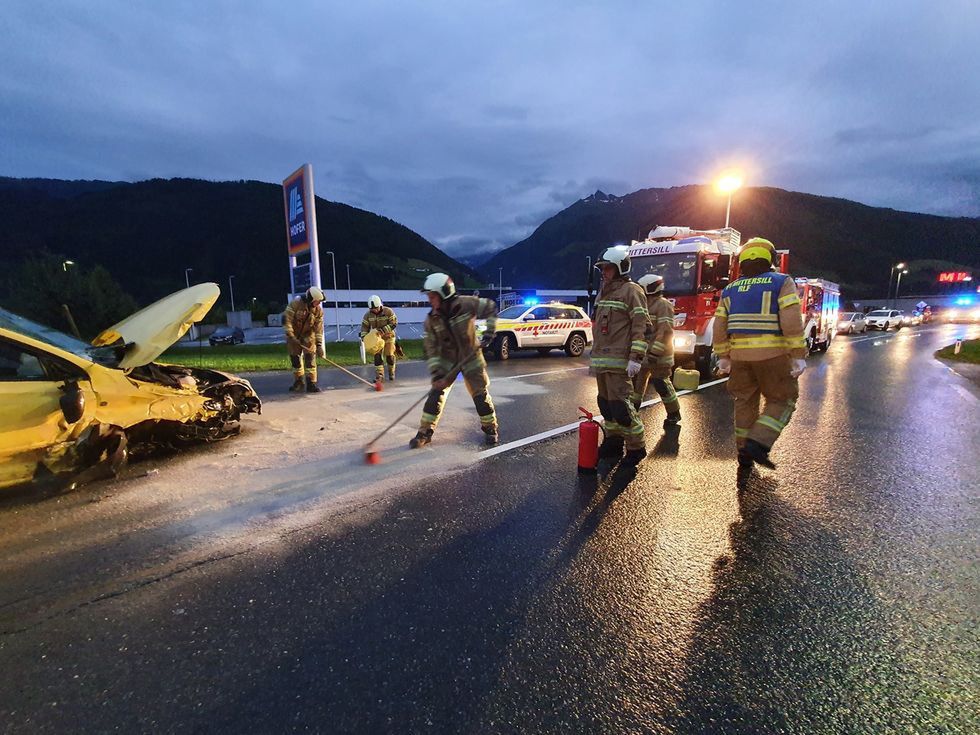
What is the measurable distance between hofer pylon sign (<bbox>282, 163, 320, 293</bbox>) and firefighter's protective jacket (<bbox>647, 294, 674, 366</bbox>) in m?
11.2

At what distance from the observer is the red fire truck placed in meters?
9.52

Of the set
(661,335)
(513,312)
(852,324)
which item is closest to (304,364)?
(661,335)

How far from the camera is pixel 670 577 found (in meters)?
2.75

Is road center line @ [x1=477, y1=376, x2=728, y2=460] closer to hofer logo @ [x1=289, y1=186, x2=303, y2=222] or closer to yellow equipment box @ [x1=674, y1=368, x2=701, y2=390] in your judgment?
yellow equipment box @ [x1=674, y1=368, x2=701, y2=390]

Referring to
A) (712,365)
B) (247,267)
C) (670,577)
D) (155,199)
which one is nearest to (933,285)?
(712,365)

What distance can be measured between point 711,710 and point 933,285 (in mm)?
146821

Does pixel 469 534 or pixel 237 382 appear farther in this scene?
pixel 237 382

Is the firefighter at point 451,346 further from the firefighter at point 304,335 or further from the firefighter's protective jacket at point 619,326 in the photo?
the firefighter at point 304,335

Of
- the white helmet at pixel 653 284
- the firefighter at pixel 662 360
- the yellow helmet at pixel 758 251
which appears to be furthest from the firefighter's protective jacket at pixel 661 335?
the yellow helmet at pixel 758 251

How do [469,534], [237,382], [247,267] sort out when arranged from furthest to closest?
[247,267], [237,382], [469,534]

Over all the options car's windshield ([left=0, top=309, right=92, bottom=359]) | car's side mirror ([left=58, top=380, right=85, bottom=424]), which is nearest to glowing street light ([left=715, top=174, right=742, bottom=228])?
car's windshield ([left=0, top=309, right=92, bottom=359])

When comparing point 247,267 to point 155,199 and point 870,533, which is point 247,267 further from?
point 870,533

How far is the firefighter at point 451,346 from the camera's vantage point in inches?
199

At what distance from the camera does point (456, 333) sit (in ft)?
16.8
